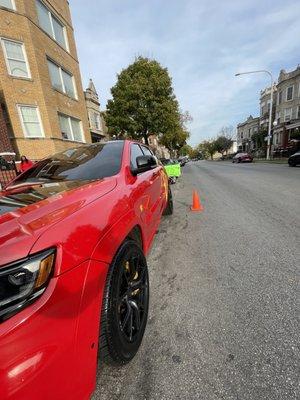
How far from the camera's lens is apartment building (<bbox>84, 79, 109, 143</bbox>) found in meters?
22.7

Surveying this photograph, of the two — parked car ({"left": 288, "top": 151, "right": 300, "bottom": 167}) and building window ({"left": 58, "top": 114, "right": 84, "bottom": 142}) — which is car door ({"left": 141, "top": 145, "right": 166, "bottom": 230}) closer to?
building window ({"left": 58, "top": 114, "right": 84, "bottom": 142})

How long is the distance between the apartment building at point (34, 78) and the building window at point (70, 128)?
0.06m

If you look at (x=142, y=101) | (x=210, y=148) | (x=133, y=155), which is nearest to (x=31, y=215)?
(x=133, y=155)

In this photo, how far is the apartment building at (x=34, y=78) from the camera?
472 inches

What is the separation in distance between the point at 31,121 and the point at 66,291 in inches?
Result: 547

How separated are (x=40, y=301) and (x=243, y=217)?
4948mm

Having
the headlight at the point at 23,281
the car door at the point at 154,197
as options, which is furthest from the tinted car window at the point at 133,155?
the headlight at the point at 23,281

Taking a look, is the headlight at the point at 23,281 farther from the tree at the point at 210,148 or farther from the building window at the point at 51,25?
the tree at the point at 210,148

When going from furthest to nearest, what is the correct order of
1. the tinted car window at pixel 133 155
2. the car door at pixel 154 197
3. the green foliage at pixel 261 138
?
the green foliage at pixel 261 138 → the car door at pixel 154 197 → the tinted car window at pixel 133 155

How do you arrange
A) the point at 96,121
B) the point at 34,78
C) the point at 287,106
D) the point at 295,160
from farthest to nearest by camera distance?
the point at 287,106
the point at 96,121
the point at 295,160
the point at 34,78

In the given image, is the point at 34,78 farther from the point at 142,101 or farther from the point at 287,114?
the point at 287,114

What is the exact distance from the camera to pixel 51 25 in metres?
14.6

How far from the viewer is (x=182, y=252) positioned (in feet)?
12.5

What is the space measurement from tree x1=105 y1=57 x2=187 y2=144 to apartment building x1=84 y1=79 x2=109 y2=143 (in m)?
2.71
